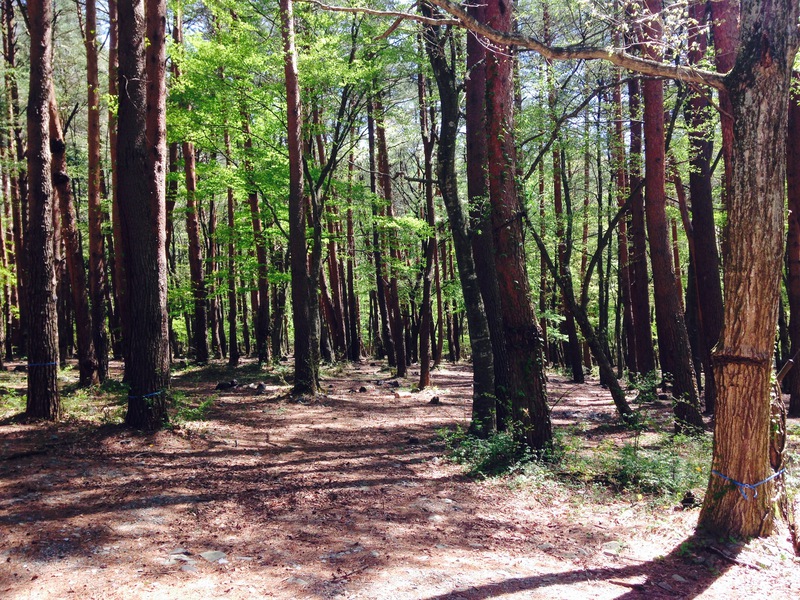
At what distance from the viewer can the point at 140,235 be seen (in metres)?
7.33

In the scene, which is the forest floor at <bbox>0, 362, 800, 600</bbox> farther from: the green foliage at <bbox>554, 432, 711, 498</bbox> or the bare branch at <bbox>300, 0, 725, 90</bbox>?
the bare branch at <bbox>300, 0, 725, 90</bbox>

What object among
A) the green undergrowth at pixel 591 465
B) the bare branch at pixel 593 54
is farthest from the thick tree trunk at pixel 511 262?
the bare branch at pixel 593 54

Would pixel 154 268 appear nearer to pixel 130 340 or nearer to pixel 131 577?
pixel 130 340

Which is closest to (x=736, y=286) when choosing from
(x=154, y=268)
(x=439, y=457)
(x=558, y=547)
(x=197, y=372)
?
(x=558, y=547)

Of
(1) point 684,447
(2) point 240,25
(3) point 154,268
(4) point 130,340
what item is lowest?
(1) point 684,447

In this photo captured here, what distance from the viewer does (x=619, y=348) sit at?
74.9 feet

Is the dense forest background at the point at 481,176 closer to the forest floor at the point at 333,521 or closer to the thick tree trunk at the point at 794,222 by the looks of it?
the thick tree trunk at the point at 794,222

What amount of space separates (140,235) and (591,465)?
679cm

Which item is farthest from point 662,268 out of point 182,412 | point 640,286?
point 182,412

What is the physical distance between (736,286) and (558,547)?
275 centimetres

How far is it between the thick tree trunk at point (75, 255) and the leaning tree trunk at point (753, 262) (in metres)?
10.6

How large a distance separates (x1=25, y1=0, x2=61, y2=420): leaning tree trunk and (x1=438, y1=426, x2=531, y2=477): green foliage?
585cm

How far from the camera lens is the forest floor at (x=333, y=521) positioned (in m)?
3.87

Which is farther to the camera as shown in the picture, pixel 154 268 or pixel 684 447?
pixel 684 447
